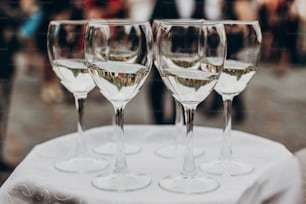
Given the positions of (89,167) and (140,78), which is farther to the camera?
(89,167)

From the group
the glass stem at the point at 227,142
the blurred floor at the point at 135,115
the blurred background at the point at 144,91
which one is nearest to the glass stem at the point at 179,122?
the glass stem at the point at 227,142

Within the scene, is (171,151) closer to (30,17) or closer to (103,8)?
(30,17)

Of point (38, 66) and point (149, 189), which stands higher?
point (149, 189)

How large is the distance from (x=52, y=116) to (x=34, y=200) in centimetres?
298

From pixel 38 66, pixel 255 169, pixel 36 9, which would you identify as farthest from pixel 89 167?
pixel 38 66

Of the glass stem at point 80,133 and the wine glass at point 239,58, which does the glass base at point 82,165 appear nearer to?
the glass stem at point 80,133

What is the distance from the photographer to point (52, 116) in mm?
3656

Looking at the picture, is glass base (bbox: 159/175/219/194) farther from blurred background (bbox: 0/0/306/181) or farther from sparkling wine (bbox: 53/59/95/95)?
blurred background (bbox: 0/0/306/181)

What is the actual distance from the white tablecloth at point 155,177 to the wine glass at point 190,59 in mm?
38

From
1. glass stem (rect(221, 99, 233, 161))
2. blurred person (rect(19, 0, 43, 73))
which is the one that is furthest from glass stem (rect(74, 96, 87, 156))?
blurred person (rect(19, 0, 43, 73))

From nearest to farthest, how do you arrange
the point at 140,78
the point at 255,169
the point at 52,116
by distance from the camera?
the point at 140,78, the point at 255,169, the point at 52,116

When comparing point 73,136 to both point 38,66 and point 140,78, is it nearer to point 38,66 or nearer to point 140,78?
point 140,78

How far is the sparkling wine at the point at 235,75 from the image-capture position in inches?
31.4

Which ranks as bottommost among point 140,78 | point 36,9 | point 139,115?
point 139,115
